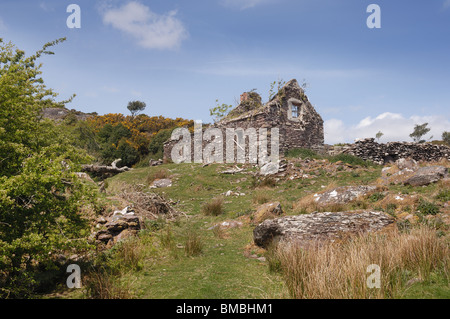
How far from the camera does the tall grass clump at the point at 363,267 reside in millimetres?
3834

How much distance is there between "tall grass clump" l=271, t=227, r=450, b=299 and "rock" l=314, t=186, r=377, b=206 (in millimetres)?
4254

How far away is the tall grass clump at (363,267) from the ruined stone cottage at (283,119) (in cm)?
1654

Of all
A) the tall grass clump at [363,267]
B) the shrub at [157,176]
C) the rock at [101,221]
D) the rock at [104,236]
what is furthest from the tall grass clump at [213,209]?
the shrub at [157,176]

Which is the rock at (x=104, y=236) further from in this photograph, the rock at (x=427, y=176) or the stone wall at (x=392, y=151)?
the stone wall at (x=392, y=151)

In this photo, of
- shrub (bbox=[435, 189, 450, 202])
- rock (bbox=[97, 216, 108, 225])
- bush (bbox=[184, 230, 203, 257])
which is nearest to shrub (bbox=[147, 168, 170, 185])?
rock (bbox=[97, 216, 108, 225])

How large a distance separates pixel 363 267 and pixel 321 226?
2298 millimetres

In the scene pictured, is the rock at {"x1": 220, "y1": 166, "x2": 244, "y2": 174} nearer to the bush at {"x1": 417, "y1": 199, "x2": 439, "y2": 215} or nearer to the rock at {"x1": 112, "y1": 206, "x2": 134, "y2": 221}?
the rock at {"x1": 112, "y1": 206, "x2": 134, "y2": 221}

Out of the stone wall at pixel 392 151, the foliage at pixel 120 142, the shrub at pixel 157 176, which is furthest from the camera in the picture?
the foliage at pixel 120 142

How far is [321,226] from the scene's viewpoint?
6281 millimetres

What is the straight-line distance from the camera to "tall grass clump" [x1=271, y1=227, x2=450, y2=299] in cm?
383

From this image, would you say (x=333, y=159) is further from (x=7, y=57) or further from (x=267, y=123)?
(x=7, y=57)

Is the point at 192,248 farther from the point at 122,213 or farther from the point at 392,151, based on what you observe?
the point at 392,151

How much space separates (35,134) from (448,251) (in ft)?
26.1
